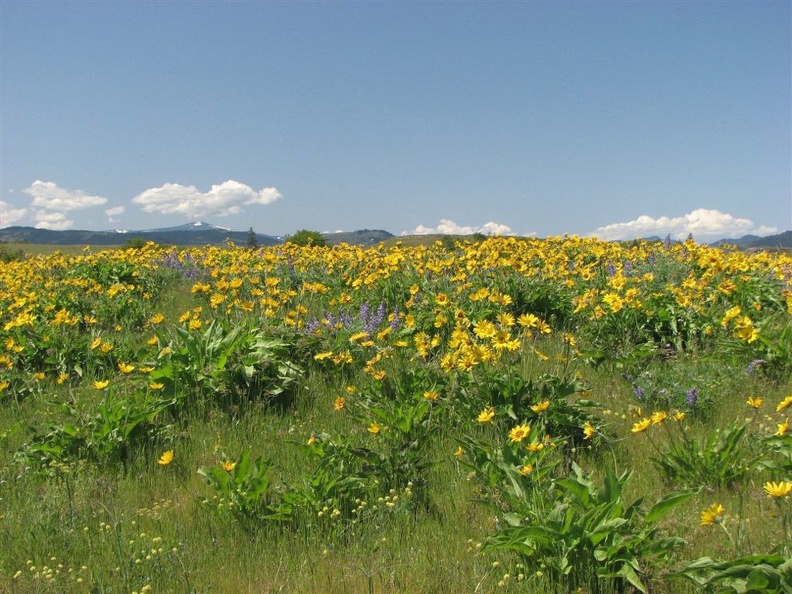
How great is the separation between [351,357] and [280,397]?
2.47 ft

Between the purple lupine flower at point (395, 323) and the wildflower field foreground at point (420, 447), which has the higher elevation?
the purple lupine flower at point (395, 323)

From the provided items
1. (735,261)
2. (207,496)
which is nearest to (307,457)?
(207,496)

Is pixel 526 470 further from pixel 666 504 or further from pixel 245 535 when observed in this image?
pixel 245 535

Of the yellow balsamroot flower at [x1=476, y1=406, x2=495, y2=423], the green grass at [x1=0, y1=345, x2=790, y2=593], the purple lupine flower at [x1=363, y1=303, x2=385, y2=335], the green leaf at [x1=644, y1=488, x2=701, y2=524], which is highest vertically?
the purple lupine flower at [x1=363, y1=303, x2=385, y2=335]

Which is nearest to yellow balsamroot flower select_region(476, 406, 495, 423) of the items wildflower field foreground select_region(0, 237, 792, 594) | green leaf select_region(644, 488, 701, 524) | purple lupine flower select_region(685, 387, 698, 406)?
wildflower field foreground select_region(0, 237, 792, 594)

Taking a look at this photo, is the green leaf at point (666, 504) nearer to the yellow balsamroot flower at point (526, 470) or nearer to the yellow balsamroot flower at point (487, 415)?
the yellow balsamroot flower at point (526, 470)

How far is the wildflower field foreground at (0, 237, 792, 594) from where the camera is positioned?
8.25 feet

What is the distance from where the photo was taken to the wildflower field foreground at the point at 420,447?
2.52m

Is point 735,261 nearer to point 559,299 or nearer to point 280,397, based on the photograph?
point 559,299

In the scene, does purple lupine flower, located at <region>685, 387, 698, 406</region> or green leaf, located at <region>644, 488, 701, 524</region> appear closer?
green leaf, located at <region>644, 488, 701, 524</region>

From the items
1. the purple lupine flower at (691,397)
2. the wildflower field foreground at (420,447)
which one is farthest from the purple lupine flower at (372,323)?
the purple lupine flower at (691,397)

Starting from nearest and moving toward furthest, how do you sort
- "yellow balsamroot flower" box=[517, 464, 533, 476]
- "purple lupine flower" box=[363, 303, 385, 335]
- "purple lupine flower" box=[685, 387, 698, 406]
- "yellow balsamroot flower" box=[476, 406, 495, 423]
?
"yellow balsamroot flower" box=[517, 464, 533, 476], "yellow balsamroot flower" box=[476, 406, 495, 423], "purple lupine flower" box=[685, 387, 698, 406], "purple lupine flower" box=[363, 303, 385, 335]

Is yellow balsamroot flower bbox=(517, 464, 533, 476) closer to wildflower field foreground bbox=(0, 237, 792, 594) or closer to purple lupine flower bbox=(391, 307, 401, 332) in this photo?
wildflower field foreground bbox=(0, 237, 792, 594)

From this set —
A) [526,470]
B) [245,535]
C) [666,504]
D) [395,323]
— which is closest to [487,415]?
[526,470]
